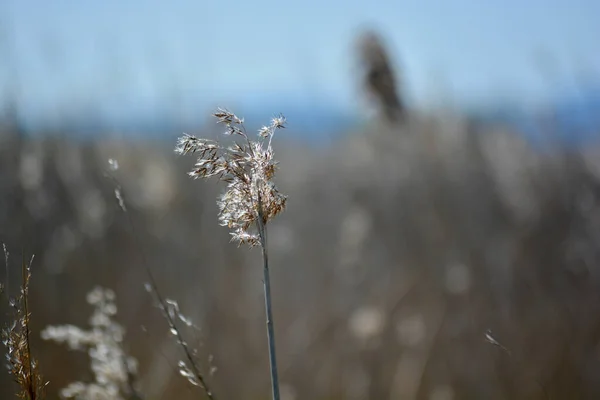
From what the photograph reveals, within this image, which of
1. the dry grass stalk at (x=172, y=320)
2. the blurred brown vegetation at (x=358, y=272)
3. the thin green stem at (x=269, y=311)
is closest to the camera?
the thin green stem at (x=269, y=311)

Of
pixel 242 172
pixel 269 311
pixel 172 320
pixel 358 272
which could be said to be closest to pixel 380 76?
pixel 358 272

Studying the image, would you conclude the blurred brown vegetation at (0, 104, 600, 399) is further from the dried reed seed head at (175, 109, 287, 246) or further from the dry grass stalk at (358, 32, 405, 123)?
the dried reed seed head at (175, 109, 287, 246)

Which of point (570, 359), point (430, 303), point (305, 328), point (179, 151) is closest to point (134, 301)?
point (305, 328)

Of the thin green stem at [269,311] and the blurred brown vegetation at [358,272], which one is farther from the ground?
the thin green stem at [269,311]

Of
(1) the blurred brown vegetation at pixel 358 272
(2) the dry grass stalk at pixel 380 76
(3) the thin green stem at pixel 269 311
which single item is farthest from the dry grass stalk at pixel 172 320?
(2) the dry grass stalk at pixel 380 76

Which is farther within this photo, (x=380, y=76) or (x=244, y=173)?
(x=380, y=76)

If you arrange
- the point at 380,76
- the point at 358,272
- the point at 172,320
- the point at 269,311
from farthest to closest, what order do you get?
1. the point at 380,76
2. the point at 358,272
3. the point at 172,320
4. the point at 269,311

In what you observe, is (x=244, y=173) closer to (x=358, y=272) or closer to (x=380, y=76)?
(x=358, y=272)

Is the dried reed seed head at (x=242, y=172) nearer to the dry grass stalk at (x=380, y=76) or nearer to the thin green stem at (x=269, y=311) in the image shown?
the thin green stem at (x=269, y=311)
